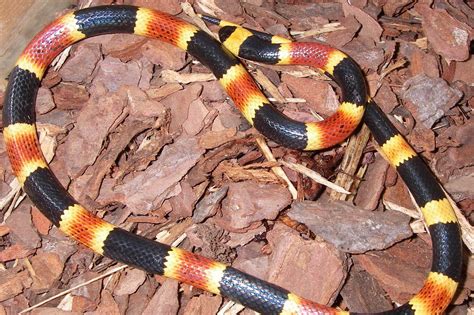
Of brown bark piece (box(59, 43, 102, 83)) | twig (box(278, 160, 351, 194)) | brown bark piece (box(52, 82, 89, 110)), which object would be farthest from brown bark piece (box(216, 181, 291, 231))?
brown bark piece (box(59, 43, 102, 83))

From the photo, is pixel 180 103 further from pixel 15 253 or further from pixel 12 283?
pixel 12 283

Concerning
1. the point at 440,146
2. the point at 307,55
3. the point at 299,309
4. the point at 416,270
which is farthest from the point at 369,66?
the point at 299,309

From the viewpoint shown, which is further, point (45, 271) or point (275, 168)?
point (275, 168)

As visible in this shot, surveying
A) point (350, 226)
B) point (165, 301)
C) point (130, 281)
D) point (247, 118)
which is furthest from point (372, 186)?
point (130, 281)

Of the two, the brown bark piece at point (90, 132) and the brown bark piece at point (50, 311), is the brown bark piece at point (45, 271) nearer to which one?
the brown bark piece at point (50, 311)

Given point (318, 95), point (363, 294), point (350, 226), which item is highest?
point (318, 95)

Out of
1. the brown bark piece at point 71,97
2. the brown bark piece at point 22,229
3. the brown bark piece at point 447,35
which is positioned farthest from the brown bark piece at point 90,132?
the brown bark piece at point 447,35
